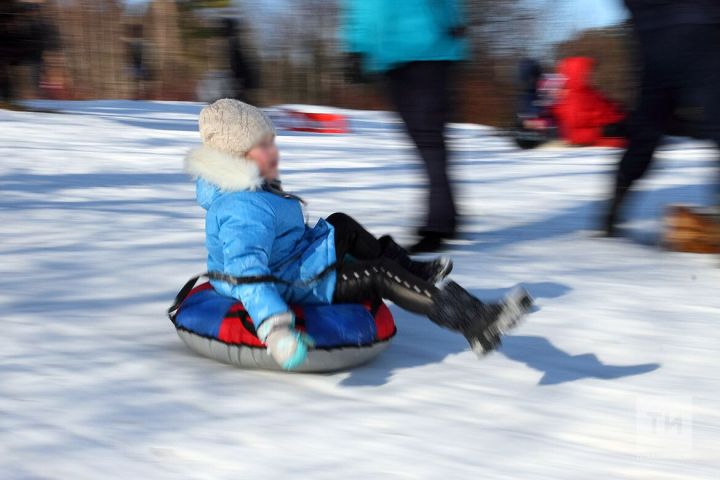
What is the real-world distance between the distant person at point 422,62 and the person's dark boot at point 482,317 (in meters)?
1.49

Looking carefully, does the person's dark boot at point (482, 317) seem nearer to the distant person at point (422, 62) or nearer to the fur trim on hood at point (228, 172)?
the fur trim on hood at point (228, 172)

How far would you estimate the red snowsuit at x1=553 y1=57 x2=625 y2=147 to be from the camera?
9.31m

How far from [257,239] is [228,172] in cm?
23

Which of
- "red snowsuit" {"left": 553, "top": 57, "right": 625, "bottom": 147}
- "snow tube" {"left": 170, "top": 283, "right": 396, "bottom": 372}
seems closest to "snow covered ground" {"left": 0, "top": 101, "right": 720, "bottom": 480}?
"snow tube" {"left": 170, "top": 283, "right": 396, "bottom": 372}

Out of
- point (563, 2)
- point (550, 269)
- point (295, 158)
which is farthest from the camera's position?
point (563, 2)

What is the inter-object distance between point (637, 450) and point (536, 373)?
56 cm

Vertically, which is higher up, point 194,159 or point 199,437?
point 194,159

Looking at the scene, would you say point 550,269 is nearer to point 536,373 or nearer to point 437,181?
point 437,181

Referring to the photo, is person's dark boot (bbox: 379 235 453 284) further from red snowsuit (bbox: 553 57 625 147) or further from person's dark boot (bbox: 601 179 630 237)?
red snowsuit (bbox: 553 57 625 147)

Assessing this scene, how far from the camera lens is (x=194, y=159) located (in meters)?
2.65

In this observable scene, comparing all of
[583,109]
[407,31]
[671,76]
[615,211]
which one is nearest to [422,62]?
[407,31]

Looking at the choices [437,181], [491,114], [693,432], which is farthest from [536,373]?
[491,114]

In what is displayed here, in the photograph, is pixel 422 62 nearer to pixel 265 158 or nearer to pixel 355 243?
pixel 355 243

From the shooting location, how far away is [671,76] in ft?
12.2
